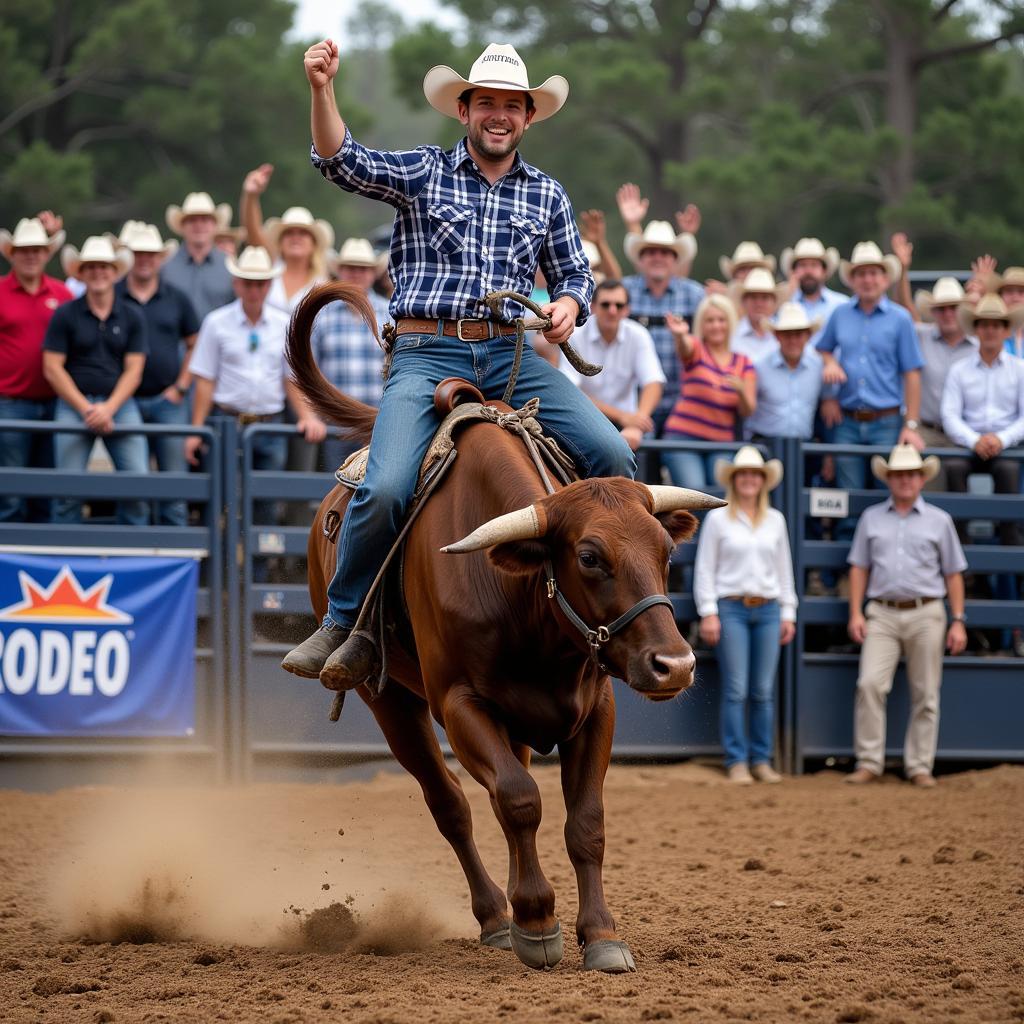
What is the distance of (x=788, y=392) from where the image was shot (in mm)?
10703

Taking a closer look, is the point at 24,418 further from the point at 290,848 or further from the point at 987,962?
the point at 987,962

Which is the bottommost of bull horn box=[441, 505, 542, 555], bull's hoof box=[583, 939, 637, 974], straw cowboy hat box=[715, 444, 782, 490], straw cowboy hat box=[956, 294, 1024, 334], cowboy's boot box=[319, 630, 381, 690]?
bull's hoof box=[583, 939, 637, 974]

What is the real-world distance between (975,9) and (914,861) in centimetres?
2261

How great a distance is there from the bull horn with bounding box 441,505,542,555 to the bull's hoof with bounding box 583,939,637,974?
54.2 inches

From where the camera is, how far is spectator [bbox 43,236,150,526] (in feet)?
31.6

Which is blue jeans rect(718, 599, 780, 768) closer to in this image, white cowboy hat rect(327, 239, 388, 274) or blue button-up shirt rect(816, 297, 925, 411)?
blue button-up shirt rect(816, 297, 925, 411)

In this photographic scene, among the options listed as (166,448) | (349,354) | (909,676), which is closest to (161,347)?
(166,448)

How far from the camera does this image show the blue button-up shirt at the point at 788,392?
10.7 m

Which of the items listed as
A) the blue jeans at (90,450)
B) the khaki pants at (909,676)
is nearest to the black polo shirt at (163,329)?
the blue jeans at (90,450)

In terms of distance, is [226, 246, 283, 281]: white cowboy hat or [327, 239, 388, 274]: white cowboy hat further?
[327, 239, 388, 274]: white cowboy hat

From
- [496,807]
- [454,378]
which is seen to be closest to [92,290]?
[454,378]

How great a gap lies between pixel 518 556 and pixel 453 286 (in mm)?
1347

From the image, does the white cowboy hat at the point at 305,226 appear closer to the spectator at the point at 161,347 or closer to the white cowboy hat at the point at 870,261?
the spectator at the point at 161,347

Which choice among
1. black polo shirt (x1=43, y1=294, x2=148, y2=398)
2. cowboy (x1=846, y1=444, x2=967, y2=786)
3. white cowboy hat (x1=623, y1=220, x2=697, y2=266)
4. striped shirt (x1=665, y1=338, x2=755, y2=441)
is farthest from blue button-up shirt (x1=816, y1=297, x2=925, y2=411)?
black polo shirt (x1=43, y1=294, x2=148, y2=398)
